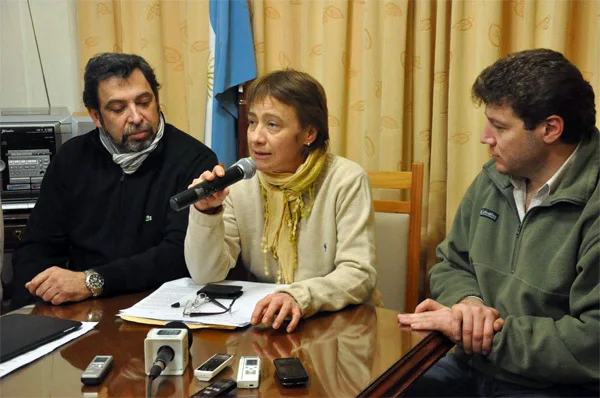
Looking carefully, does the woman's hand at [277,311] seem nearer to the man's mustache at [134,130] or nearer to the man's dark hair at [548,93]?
the man's dark hair at [548,93]

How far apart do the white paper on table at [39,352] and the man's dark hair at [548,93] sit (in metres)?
1.11

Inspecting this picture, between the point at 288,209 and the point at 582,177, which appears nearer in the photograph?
the point at 582,177

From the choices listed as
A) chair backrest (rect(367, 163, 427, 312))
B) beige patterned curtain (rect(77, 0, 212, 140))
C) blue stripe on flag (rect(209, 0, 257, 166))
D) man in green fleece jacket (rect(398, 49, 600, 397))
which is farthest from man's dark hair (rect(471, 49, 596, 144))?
beige patterned curtain (rect(77, 0, 212, 140))

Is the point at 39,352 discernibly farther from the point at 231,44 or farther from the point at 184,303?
the point at 231,44

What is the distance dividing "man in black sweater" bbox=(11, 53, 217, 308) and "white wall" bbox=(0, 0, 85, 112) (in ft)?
4.46

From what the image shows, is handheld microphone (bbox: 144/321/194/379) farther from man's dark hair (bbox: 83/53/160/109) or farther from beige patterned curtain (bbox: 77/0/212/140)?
Answer: beige patterned curtain (bbox: 77/0/212/140)

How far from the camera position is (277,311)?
127 cm

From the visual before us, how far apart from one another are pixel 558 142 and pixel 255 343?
869 mm

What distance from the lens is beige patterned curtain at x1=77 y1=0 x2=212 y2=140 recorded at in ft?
9.41

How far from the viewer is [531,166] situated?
146 cm

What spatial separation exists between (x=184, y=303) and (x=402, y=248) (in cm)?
91

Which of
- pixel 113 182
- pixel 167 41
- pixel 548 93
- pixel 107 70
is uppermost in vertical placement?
pixel 167 41

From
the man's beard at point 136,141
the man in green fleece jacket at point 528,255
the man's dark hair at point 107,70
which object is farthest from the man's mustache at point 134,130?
the man in green fleece jacket at point 528,255

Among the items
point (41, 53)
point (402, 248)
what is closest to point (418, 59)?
point (402, 248)
